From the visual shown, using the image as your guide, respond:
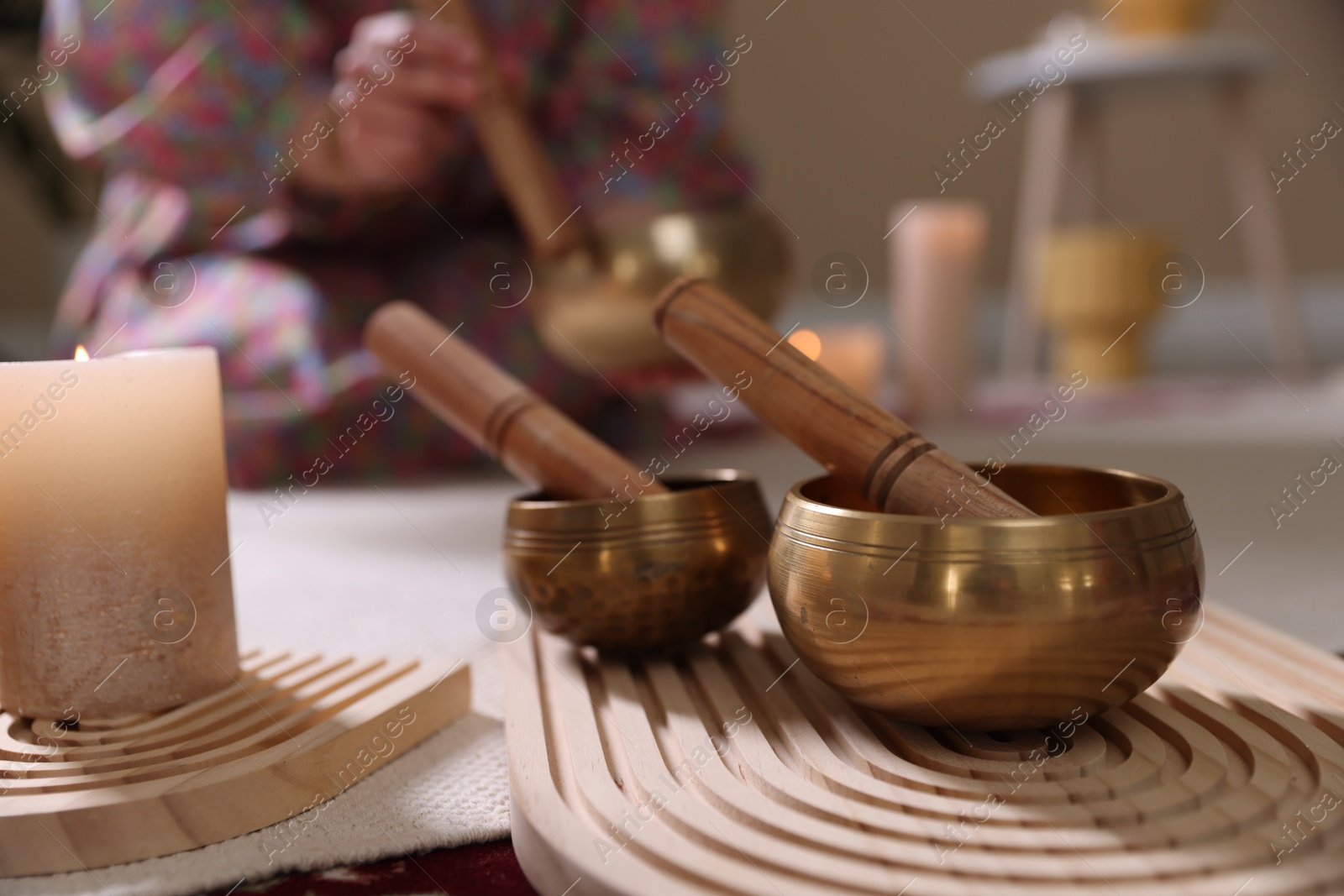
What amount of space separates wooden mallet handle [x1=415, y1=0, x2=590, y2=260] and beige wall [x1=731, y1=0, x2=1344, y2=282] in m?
2.06

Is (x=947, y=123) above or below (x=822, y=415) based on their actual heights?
above

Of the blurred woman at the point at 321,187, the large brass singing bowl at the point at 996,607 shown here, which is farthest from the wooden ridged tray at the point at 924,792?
the blurred woman at the point at 321,187

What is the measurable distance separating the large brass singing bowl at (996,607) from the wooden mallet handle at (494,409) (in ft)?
0.64

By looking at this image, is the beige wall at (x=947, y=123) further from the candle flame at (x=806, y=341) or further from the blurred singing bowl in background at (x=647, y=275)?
the blurred singing bowl in background at (x=647, y=275)

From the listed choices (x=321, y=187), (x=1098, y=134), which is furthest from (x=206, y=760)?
(x=1098, y=134)

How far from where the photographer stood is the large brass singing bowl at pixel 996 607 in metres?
0.46

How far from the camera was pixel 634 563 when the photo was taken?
62 cm

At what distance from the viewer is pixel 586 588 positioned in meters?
0.62

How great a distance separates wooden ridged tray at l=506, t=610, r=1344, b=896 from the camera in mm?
395

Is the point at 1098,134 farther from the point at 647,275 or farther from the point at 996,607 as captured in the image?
the point at 996,607

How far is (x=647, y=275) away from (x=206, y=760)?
1.98ft

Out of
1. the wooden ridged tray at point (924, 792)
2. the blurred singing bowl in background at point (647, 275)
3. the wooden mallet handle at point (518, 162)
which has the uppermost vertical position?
the wooden mallet handle at point (518, 162)

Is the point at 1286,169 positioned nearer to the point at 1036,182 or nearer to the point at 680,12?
the point at 1036,182

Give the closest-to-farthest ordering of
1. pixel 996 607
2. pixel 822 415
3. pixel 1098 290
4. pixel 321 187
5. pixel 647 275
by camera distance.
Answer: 1. pixel 996 607
2. pixel 822 415
3. pixel 647 275
4. pixel 321 187
5. pixel 1098 290
